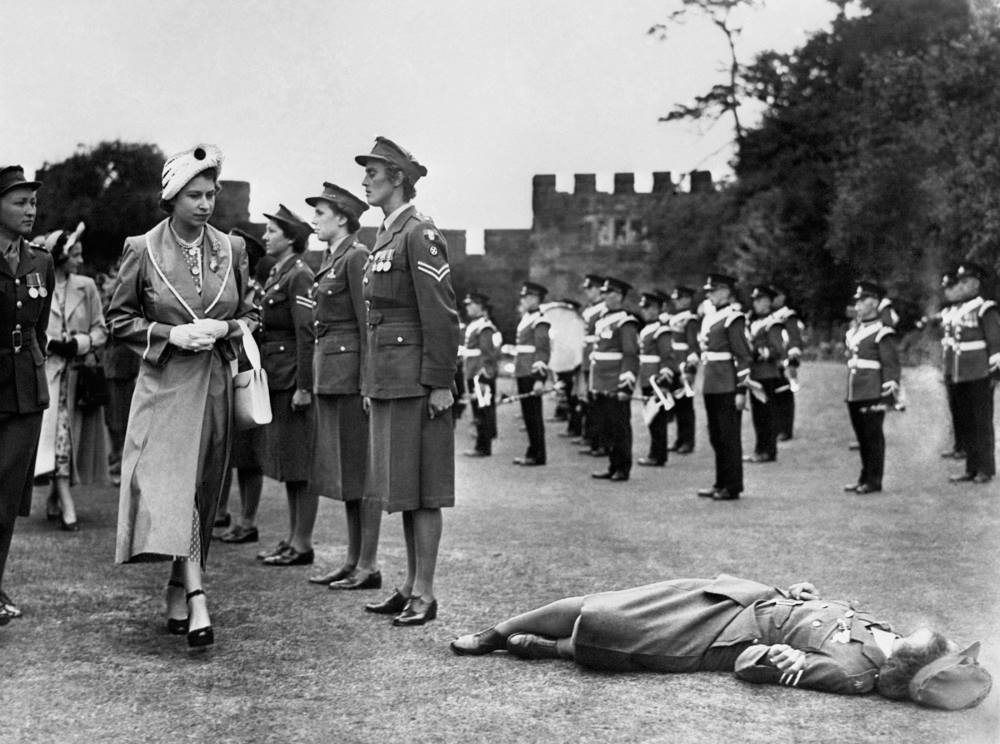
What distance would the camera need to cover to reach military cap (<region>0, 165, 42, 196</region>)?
656cm

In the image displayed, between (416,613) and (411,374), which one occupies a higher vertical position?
(411,374)

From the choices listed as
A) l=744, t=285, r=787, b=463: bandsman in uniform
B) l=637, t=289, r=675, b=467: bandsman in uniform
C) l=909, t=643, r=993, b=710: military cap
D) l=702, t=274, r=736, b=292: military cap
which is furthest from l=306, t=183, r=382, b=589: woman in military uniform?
l=744, t=285, r=787, b=463: bandsman in uniform

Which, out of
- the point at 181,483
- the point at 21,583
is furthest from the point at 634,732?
the point at 21,583

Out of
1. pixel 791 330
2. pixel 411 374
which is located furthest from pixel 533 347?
pixel 411 374

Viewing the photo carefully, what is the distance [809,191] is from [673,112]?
11.9 feet

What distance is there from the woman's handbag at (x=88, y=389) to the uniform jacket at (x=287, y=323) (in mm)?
2781

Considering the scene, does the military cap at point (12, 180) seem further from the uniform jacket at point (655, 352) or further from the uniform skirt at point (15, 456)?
the uniform jacket at point (655, 352)

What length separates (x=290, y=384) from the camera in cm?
806

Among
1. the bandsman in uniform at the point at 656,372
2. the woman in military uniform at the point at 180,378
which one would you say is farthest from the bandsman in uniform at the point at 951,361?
the woman in military uniform at the point at 180,378

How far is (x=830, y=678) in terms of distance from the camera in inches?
197

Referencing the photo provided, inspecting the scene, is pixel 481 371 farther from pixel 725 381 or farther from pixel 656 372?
pixel 725 381

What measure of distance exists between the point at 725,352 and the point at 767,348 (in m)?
4.63

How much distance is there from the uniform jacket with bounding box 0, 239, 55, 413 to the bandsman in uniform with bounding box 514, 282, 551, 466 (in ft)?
29.1

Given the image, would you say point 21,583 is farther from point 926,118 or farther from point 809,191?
point 809,191
